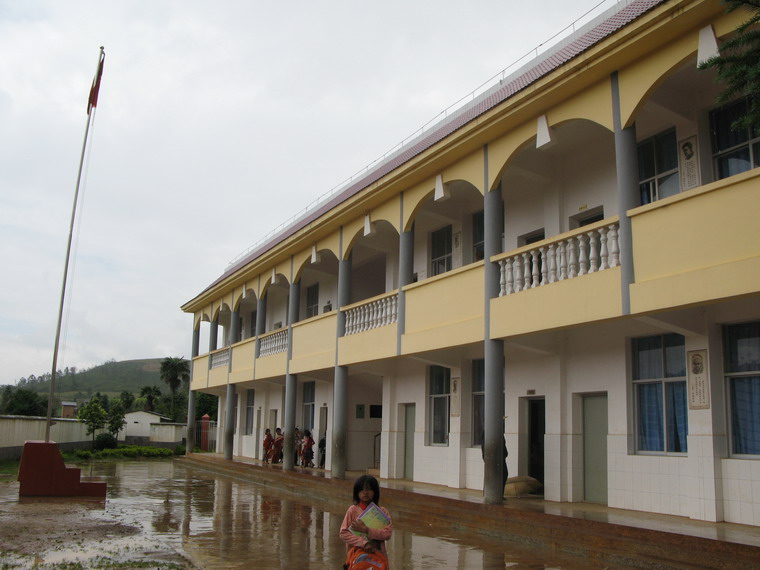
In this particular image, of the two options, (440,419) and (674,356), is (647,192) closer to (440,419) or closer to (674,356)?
(674,356)

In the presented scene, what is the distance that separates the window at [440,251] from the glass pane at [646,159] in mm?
5568

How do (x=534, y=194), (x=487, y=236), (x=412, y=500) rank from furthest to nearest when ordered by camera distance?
(x=534, y=194)
(x=412, y=500)
(x=487, y=236)

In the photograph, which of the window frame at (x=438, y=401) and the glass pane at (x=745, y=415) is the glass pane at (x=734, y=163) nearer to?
the glass pane at (x=745, y=415)

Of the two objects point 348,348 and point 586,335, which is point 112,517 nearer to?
point 348,348

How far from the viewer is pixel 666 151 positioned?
11.3 metres

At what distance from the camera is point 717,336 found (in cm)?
1012

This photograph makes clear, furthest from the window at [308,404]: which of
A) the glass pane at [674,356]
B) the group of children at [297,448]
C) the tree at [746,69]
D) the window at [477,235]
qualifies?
the tree at [746,69]

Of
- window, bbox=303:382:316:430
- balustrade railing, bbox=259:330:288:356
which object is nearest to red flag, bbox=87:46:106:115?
balustrade railing, bbox=259:330:288:356

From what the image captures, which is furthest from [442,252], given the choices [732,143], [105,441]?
[105,441]

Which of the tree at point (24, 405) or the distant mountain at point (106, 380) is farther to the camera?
the distant mountain at point (106, 380)

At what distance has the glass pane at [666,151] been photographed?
11148mm

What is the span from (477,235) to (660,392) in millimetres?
5871

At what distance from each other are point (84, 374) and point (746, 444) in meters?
149

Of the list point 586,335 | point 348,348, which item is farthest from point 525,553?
point 348,348
